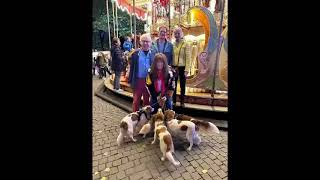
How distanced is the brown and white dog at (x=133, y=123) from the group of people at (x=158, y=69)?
0.46 meters

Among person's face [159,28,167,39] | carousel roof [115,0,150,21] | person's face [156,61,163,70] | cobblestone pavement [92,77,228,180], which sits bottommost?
cobblestone pavement [92,77,228,180]

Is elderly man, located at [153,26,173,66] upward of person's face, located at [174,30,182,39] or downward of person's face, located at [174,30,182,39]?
downward

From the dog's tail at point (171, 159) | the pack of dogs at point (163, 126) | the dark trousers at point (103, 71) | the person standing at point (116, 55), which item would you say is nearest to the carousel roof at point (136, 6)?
the person standing at point (116, 55)

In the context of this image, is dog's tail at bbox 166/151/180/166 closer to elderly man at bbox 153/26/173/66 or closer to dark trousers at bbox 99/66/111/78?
elderly man at bbox 153/26/173/66

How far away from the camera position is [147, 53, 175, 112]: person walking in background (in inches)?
188

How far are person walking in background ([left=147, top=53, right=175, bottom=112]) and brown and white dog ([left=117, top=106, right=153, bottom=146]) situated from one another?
363 millimetres

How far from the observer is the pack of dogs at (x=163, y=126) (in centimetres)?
420

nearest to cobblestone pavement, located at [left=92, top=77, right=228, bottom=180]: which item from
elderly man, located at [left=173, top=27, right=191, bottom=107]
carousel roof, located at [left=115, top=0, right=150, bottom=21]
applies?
elderly man, located at [left=173, top=27, right=191, bottom=107]

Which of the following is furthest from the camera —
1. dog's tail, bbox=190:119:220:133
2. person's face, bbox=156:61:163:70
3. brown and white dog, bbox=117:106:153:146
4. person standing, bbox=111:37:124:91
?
person standing, bbox=111:37:124:91

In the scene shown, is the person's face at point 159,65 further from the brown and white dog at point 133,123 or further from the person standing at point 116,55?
the person standing at point 116,55

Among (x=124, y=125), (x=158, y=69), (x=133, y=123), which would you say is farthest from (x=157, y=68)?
(x=124, y=125)

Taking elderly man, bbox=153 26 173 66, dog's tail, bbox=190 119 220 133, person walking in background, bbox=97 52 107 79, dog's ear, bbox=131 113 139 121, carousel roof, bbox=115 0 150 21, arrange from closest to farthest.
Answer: dog's tail, bbox=190 119 220 133 < dog's ear, bbox=131 113 139 121 < elderly man, bbox=153 26 173 66 < carousel roof, bbox=115 0 150 21 < person walking in background, bbox=97 52 107 79

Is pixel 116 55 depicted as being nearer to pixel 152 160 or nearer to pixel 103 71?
pixel 152 160
